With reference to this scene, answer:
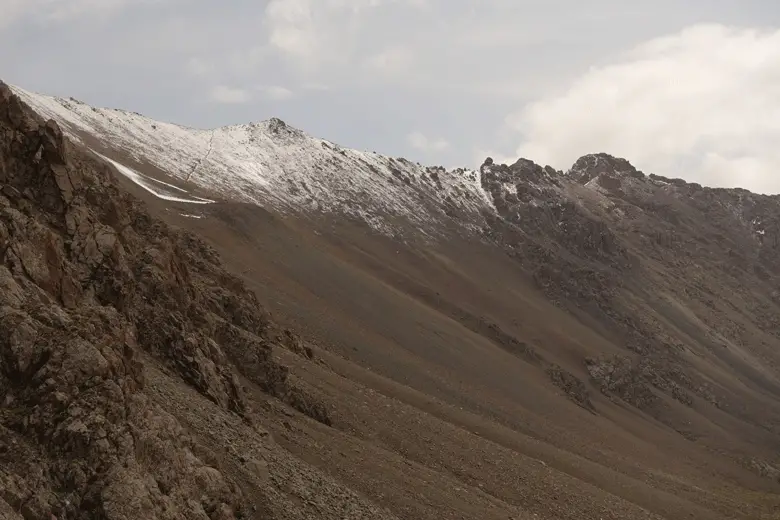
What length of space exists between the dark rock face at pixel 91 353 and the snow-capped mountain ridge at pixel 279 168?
71260mm

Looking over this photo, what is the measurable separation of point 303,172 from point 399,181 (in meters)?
23.9

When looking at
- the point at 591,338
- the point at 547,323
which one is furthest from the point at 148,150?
the point at 591,338

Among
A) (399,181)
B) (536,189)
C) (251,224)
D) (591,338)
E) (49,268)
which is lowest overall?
Answer: (49,268)

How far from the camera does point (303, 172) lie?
433ft

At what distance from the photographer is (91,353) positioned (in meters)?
18.9

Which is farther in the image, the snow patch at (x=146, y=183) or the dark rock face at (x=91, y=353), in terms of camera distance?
the snow patch at (x=146, y=183)

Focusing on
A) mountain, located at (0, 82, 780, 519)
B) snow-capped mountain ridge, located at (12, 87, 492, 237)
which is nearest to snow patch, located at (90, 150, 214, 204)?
mountain, located at (0, 82, 780, 519)

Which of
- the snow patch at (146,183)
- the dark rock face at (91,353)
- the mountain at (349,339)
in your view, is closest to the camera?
the dark rock face at (91,353)

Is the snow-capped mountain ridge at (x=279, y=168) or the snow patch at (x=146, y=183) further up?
the snow-capped mountain ridge at (x=279, y=168)

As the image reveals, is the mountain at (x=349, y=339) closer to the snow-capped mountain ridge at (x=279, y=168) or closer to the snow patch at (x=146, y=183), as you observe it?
the snow-capped mountain ridge at (x=279, y=168)

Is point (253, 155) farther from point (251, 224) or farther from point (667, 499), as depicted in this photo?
point (667, 499)

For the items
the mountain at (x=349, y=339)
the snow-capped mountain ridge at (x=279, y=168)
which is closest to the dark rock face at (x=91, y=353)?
the mountain at (x=349, y=339)

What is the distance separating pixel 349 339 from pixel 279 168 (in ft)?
249

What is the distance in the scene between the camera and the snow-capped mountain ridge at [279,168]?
109938 millimetres
